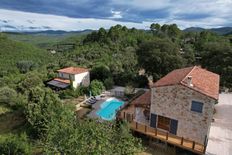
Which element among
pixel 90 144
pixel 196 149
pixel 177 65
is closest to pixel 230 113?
pixel 196 149

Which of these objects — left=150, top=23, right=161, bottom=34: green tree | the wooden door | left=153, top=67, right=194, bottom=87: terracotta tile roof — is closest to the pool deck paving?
the wooden door

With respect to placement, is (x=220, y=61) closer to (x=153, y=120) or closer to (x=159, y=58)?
(x=159, y=58)

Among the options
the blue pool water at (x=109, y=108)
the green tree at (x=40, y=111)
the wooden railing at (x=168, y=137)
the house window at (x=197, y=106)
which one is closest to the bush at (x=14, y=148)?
the green tree at (x=40, y=111)

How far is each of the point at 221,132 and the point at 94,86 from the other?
19.2 metres

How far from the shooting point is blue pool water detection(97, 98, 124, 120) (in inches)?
938

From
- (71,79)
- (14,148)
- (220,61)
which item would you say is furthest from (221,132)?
(71,79)

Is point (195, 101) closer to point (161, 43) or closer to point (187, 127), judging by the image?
point (187, 127)

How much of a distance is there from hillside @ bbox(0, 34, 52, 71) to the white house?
44.5 metres

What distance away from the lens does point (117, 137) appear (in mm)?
11867

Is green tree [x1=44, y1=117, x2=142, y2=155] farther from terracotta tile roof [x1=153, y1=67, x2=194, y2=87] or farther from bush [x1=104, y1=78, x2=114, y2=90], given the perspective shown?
bush [x1=104, y1=78, x2=114, y2=90]

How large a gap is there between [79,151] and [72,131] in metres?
1.44

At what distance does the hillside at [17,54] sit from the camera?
252ft

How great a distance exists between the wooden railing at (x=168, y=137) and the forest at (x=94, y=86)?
6.05ft

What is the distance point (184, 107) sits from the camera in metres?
16.7
